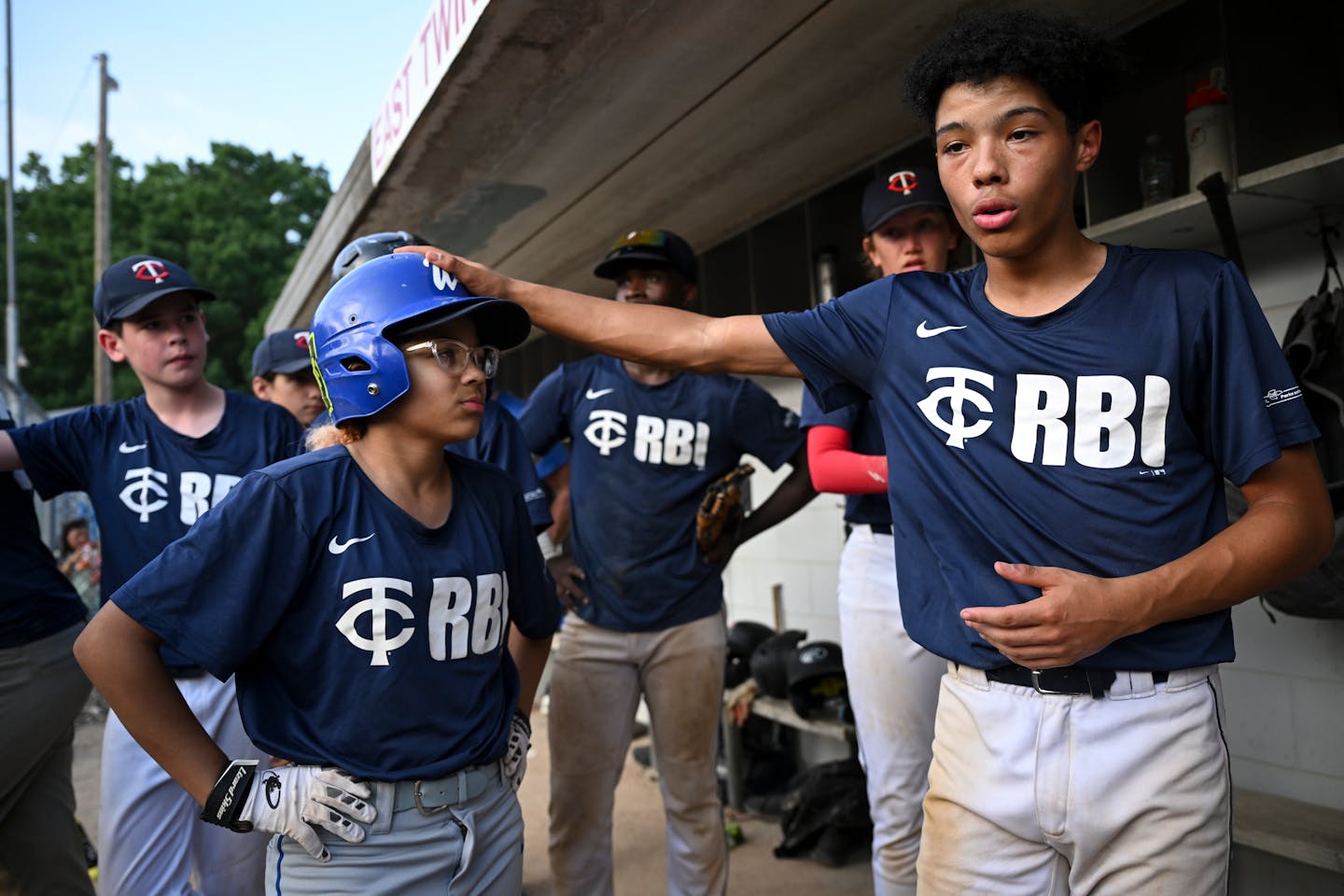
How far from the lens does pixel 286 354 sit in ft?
14.4

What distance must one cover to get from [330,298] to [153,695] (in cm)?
89

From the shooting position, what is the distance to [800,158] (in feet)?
15.9

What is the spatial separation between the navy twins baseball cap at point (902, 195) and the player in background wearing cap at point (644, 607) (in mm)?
842

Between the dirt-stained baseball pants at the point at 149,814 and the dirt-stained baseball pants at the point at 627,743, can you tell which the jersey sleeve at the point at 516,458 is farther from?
the dirt-stained baseball pants at the point at 149,814

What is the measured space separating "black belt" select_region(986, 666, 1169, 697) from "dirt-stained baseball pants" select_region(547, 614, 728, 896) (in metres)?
1.91

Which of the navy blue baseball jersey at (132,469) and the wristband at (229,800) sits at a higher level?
the navy blue baseball jersey at (132,469)

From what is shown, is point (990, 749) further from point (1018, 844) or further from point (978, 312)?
point (978, 312)

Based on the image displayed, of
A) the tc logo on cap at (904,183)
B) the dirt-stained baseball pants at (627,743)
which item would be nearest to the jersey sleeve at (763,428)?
the dirt-stained baseball pants at (627,743)

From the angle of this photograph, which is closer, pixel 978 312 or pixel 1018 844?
pixel 1018 844

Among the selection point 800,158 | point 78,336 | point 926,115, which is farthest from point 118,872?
point 78,336

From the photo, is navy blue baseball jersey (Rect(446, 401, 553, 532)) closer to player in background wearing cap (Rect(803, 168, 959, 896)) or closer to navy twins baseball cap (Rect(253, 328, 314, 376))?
player in background wearing cap (Rect(803, 168, 959, 896))

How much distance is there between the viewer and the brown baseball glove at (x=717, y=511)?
11.7 ft

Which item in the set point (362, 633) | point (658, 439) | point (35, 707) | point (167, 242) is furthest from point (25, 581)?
point (167, 242)

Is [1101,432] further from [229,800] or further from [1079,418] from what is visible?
[229,800]
